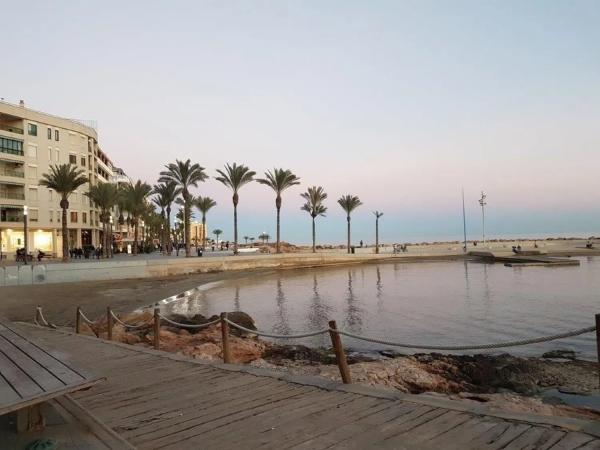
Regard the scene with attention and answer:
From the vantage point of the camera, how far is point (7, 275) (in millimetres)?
28141

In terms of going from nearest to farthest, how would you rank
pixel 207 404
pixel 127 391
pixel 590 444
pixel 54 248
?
pixel 590 444, pixel 207 404, pixel 127 391, pixel 54 248

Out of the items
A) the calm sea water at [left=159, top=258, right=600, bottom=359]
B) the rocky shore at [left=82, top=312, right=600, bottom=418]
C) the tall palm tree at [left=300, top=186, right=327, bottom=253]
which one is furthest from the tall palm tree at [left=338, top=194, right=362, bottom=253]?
the rocky shore at [left=82, top=312, right=600, bottom=418]

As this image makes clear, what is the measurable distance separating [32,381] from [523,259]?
61.9m

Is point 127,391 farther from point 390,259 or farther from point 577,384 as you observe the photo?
point 390,259

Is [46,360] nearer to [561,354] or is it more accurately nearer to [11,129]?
[561,354]

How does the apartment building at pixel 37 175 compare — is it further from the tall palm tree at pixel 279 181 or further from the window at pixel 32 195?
the tall palm tree at pixel 279 181

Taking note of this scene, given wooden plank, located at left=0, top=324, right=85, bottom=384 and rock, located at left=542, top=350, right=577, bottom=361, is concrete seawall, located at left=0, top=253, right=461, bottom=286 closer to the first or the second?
wooden plank, located at left=0, top=324, right=85, bottom=384

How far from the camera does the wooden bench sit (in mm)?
3654

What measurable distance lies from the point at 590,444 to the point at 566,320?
56.1 feet

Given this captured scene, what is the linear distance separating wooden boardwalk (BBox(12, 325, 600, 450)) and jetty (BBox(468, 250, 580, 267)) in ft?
176

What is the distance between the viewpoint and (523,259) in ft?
188

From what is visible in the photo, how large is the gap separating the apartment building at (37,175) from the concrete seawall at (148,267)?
26215 millimetres

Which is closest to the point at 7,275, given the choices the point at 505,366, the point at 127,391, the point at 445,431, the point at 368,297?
the point at 368,297

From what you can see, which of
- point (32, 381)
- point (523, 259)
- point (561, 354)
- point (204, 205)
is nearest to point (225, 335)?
point (32, 381)
